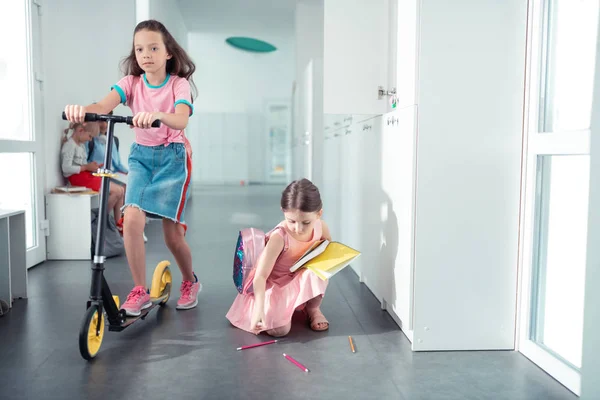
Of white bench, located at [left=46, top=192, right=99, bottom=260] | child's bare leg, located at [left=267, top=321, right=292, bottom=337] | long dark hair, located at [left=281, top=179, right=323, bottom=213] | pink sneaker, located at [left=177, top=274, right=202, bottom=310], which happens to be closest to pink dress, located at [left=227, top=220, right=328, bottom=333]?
child's bare leg, located at [left=267, top=321, right=292, bottom=337]

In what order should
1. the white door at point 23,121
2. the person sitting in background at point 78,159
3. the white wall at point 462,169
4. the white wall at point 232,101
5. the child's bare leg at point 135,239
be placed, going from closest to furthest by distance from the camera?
1. the white wall at point 462,169
2. the child's bare leg at point 135,239
3. the white door at point 23,121
4. the person sitting in background at point 78,159
5. the white wall at point 232,101

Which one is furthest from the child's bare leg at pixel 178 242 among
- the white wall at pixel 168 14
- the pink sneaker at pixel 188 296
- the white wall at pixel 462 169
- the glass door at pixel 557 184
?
the white wall at pixel 168 14

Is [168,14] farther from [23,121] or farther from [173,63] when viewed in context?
A: [173,63]

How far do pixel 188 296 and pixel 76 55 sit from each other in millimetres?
2724

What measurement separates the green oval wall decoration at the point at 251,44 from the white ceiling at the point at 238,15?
0.78 m

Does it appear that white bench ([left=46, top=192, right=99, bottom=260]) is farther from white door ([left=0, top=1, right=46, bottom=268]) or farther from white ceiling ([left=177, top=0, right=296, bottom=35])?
white ceiling ([left=177, top=0, right=296, bottom=35])

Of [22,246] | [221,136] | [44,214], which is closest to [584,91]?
[22,246]

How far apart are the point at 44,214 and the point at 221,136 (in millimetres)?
9971

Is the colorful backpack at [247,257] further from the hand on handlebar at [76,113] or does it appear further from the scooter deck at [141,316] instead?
the hand on handlebar at [76,113]

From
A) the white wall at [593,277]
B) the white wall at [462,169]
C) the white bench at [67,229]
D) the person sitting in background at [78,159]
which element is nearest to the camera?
the white wall at [593,277]

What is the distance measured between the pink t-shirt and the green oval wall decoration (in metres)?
9.44

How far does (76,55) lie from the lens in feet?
14.6

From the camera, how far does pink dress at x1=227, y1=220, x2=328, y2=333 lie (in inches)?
87.8

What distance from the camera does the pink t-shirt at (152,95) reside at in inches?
92.8
